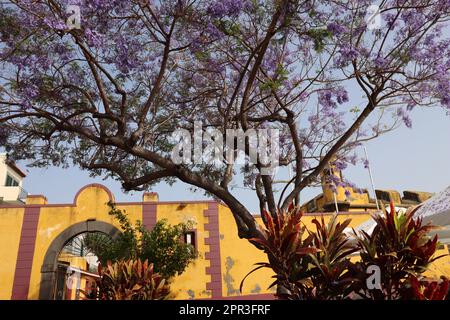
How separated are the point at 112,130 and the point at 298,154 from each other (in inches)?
223

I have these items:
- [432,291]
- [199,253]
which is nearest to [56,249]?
[199,253]

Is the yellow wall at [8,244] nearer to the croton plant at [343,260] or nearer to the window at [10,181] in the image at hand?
the croton plant at [343,260]

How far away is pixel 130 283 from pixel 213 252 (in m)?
10.4

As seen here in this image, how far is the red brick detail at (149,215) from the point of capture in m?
16.3

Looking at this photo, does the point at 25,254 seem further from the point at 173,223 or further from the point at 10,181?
the point at 10,181

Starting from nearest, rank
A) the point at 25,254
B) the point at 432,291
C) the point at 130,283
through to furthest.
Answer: the point at 432,291 → the point at 130,283 → the point at 25,254

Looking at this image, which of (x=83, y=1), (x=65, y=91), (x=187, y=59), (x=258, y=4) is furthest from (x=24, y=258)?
(x=258, y=4)

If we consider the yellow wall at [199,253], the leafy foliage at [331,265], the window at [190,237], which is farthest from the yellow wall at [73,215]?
the leafy foliage at [331,265]

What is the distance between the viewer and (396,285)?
4.33 m

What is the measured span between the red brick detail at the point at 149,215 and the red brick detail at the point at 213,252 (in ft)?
7.27

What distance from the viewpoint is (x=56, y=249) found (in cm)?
1587

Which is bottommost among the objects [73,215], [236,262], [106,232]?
[236,262]

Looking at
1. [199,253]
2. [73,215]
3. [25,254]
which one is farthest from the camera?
[73,215]

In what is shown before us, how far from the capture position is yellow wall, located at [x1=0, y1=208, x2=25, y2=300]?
15348 millimetres
